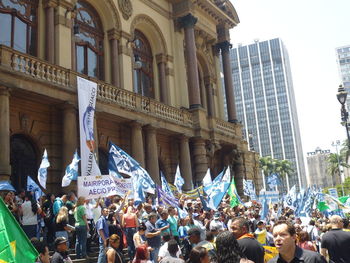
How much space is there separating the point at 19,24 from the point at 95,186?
9.94 metres

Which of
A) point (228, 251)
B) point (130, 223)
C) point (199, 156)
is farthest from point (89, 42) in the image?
point (228, 251)

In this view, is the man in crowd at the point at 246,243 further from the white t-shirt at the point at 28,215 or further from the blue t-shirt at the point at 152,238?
the white t-shirt at the point at 28,215

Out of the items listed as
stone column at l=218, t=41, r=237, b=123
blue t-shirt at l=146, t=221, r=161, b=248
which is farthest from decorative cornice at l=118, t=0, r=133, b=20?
blue t-shirt at l=146, t=221, r=161, b=248

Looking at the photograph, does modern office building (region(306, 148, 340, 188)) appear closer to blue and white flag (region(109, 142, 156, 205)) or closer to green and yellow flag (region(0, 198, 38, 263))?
blue and white flag (region(109, 142, 156, 205))

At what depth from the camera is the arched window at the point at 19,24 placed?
1698cm

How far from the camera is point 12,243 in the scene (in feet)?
12.4

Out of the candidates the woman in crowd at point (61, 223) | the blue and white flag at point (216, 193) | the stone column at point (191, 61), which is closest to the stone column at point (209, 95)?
the stone column at point (191, 61)

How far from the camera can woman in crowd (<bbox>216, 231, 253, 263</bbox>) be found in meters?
4.39

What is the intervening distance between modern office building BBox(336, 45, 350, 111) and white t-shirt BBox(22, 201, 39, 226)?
14169 cm

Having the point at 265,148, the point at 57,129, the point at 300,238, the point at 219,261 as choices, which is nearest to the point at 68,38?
the point at 57,129

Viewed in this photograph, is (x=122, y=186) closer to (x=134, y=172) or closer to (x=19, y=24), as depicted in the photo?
(x=134, y=172)

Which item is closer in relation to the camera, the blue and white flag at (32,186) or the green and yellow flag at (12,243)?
the green and yellow flag at (12,243)

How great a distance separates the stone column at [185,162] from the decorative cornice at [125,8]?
733cm

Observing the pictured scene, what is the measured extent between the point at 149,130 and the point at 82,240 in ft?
34.3
